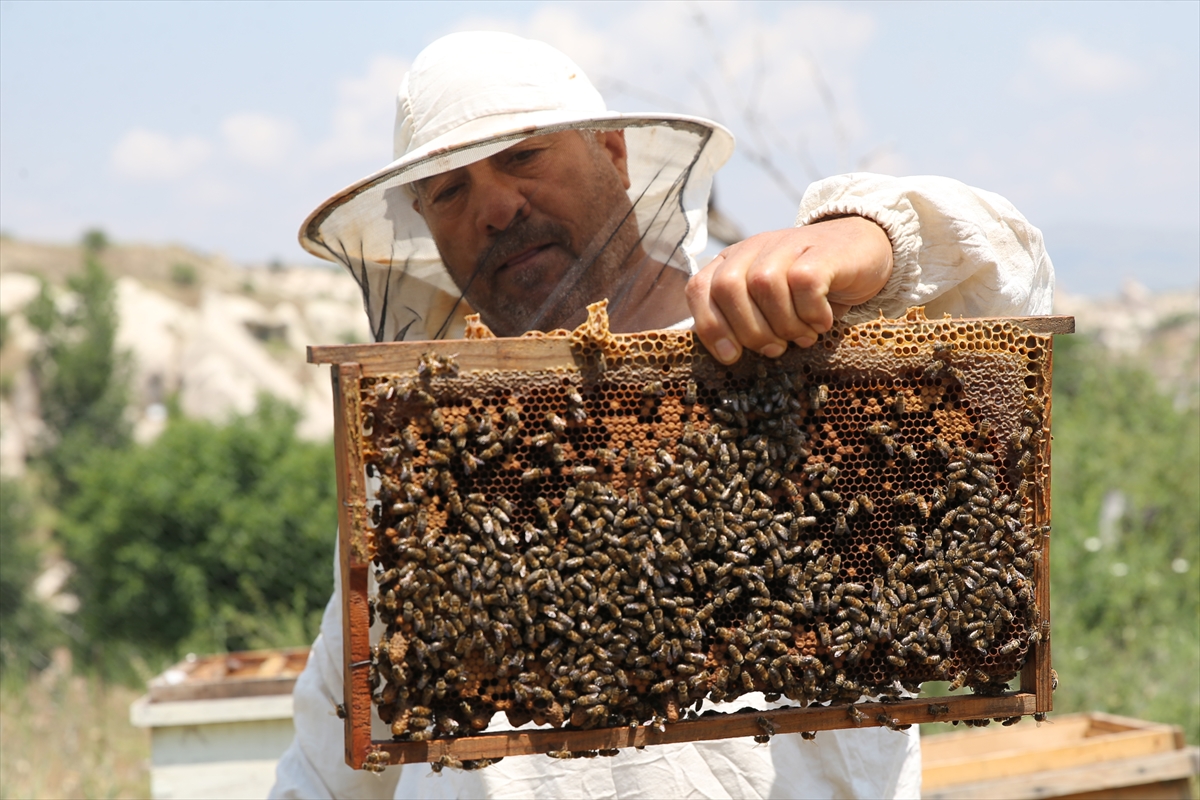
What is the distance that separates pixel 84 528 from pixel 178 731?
34.7ft

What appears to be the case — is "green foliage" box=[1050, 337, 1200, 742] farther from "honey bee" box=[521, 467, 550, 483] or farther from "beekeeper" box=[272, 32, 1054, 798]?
"honey bee" box=[521, 467, 550, 483]

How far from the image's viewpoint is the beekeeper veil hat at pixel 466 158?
252 cm

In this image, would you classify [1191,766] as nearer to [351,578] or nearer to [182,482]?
[351,578]

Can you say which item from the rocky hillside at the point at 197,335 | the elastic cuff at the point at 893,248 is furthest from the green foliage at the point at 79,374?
the elastic cuff at the point at 893,248

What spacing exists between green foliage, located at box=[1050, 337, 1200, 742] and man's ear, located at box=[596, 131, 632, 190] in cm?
549

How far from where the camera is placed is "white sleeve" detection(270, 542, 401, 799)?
278 centimetres

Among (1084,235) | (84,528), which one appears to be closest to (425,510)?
(84,528)

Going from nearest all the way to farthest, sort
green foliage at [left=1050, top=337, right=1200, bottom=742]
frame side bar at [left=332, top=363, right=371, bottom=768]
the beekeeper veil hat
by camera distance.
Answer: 1. frame side bar at [left=332, top=363, right=371, bottom=768]
2. the beekeeper veil hat
3. green foliage at [left=1050, top=337, right=1200, bottom=742]

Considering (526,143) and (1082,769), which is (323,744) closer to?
(526,143)

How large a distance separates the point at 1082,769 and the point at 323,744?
12.8 ft

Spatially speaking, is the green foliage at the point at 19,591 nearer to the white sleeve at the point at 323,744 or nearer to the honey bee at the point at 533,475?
the white sleeve at the point at 323,744

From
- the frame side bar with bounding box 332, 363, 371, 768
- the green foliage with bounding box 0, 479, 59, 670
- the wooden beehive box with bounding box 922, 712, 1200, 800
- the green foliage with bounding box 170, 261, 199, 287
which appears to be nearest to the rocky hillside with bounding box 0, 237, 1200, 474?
the green foliage with bounding box 170, 261, 199, 287

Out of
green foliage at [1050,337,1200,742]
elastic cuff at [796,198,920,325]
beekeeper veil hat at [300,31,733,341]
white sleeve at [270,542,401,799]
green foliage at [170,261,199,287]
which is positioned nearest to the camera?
elastic cuff at [796,198,920,325]

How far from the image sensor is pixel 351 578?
1891 millimetres
